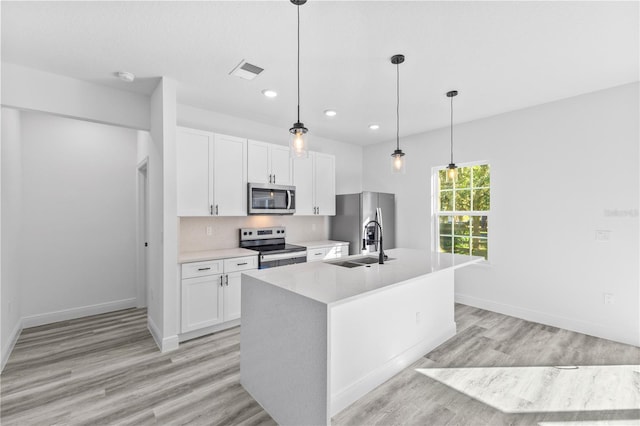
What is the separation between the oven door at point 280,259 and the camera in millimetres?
3734

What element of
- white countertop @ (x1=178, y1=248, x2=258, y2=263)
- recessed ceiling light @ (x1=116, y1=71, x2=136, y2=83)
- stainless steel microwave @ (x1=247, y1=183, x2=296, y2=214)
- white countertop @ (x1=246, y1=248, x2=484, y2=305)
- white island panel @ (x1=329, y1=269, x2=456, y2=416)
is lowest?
white island panel @ (x1=329, y1=269, x2=456, y2=416)

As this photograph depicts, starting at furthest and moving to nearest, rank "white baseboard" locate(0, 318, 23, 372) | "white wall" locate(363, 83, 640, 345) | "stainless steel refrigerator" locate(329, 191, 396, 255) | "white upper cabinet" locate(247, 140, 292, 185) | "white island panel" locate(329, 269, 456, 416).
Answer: "stainless steel refrigerator" locate(329, 191, 396, 255) → "white upper cabinet" locate(247, 140, 292, 185) → "white wall" locate(363, 83, 640, 345) → "white baseboard" locate(0, 318, 23, 372) → "white island panel" locate(329, 269, 456, 416)

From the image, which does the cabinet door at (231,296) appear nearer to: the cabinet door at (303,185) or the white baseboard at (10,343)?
the cabinet door at (303,185)

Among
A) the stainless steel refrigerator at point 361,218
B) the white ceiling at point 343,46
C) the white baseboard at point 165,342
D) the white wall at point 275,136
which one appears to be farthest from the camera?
the stainless steel refrigerator at point 361,218

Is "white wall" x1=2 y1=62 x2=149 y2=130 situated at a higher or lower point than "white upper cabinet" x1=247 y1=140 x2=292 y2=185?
higher

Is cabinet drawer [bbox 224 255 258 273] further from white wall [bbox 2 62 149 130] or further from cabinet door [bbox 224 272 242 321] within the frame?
white wall [bbox 2 62 149 130]

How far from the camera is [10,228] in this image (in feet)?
9.89

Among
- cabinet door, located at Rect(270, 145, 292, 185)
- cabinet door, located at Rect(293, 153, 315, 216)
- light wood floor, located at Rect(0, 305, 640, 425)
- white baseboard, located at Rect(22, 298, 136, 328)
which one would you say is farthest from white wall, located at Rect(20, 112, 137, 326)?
cabinet door, located at Rect(293, 153, 315, 216)

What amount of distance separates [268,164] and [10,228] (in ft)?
9.17

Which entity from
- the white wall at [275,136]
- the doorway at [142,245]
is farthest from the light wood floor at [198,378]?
the white wall at [275,136]

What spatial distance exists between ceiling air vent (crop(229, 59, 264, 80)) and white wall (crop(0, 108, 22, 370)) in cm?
222

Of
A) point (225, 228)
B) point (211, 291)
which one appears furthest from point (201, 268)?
point (225, 228)

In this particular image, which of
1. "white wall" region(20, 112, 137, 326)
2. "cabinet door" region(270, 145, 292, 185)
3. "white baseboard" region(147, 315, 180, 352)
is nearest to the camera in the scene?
"white baseboard" region(147, 315, 180, 352)

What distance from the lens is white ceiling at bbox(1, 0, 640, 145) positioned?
1973 millimetres
